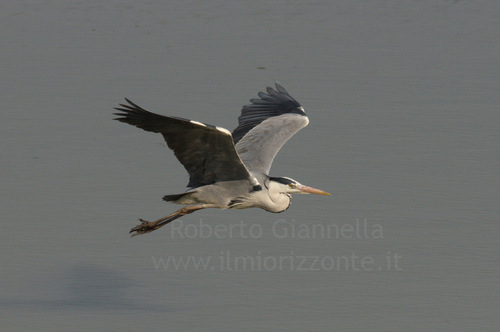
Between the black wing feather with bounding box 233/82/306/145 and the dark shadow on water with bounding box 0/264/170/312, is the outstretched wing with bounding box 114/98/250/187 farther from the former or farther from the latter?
the black wing feather with bounding box 233/82/306/145

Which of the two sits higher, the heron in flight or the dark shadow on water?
the heron in flight

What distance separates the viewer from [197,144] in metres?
8.77

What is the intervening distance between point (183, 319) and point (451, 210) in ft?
11.6

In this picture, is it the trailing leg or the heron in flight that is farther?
the trailing leg

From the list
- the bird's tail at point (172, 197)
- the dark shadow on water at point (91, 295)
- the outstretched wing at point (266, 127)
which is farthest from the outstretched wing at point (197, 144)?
the dark shadow on water at point (91, 295)

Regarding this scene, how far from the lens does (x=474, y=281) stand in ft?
31.5

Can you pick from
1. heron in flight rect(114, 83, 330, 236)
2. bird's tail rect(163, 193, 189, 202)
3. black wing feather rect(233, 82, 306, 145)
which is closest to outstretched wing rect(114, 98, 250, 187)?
heron in flight rect(114, 83, 330, 236)

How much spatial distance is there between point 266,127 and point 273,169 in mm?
1405

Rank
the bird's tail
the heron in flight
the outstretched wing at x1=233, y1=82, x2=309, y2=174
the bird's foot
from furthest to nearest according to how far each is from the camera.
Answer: the outstretched wing at x1=233, y1=82, x2=309, y2=174 < the bird's foot < the bird's tail < the heron in flight

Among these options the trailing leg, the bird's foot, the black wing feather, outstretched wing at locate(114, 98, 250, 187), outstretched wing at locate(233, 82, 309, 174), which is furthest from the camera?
the black wing feather

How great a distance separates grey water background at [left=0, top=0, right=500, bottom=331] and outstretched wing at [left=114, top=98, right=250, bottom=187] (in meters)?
1.13

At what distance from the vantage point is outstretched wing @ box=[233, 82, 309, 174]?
33.8 ft

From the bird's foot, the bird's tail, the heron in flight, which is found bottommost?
the bird's foot

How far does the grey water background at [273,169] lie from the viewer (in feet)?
30.8
